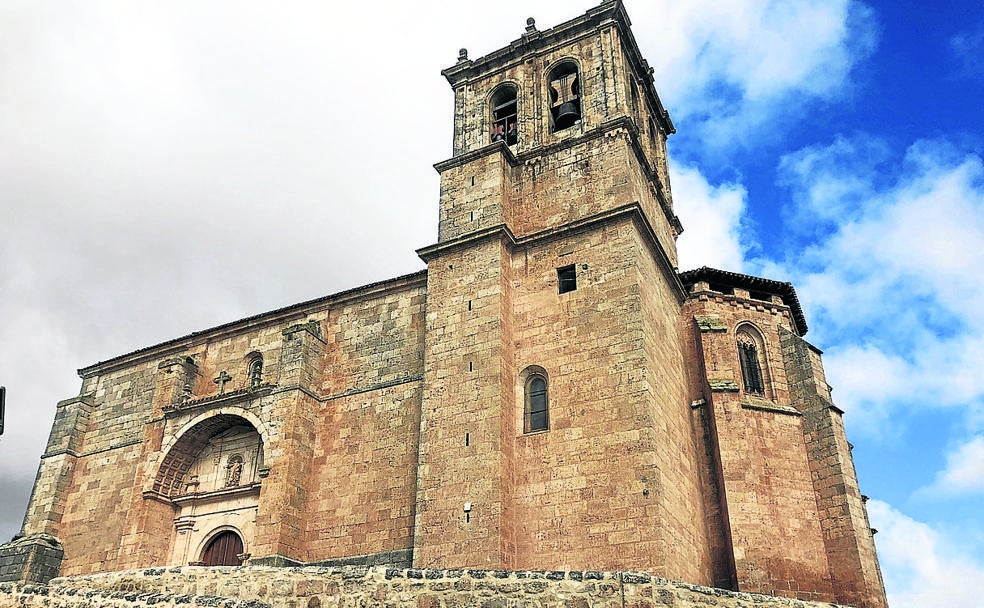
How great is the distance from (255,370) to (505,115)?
35.0 ft

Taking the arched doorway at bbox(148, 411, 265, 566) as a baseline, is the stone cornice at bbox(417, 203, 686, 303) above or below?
above

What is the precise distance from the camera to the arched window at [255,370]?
23.5 metres

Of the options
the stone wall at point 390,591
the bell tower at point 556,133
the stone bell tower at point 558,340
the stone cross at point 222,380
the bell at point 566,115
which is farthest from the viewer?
Answer: the stone cross at point 222,380

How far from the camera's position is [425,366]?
64.3 feet

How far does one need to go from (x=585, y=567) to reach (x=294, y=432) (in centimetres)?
843

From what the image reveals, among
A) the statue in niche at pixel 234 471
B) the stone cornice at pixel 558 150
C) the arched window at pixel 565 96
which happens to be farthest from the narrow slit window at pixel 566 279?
the statue in niche at pixel 234 471

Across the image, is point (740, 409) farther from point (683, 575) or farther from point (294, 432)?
point (294, 432)

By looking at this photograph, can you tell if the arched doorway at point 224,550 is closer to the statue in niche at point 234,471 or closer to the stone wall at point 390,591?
the statue in niche at point 234,471

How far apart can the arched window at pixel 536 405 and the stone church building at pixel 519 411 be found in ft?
0.19

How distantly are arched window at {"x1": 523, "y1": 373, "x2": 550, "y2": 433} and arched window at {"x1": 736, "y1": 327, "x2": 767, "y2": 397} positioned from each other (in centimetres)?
618

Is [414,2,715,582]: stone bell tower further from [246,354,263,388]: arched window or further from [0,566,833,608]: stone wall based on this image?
[246,354,263,388]: arched window

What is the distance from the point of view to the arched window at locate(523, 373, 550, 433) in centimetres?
1831

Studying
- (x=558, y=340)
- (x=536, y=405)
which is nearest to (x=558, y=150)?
(x=558, y=340)

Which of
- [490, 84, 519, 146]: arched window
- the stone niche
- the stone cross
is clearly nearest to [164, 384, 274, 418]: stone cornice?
the stone cross
